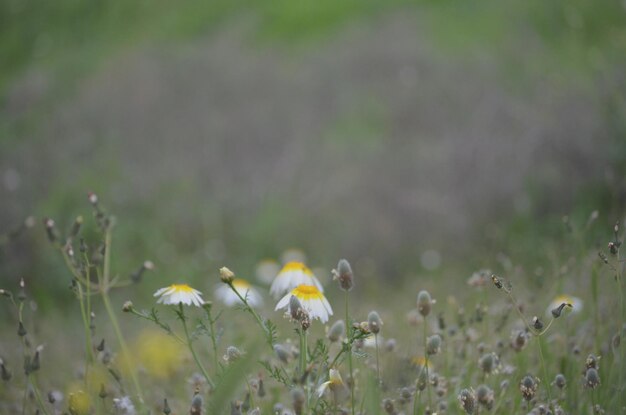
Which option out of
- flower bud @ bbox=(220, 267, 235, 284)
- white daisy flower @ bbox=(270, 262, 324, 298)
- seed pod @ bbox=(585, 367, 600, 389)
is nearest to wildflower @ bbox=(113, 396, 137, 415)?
flower bud @ bbox=(220, 267, 235, 284)

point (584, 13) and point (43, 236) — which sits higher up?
point (584, 13)

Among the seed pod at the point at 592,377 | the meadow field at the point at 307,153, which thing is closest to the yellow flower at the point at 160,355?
the meadow field at the point at 307,153

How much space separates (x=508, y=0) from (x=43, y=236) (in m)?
5.47

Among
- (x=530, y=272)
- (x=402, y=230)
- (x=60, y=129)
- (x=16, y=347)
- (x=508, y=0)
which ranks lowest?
(x=16, y=347)

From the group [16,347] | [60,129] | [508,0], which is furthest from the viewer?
[508,0]

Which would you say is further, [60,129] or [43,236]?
[60,129]

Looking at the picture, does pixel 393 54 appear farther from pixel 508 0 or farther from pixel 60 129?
pixel 60 129

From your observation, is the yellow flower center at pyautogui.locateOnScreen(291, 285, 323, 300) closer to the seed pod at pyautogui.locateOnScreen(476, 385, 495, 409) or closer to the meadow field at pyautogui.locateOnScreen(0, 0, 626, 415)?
the seed pod at pyautogui.locateOnScreen(476, 385, 495, 409)

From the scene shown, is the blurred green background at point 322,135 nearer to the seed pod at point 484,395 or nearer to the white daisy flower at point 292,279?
the white daisy flower at point 292,279

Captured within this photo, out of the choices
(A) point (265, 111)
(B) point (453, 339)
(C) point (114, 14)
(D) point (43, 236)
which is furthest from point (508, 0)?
(B) point (453, 339)

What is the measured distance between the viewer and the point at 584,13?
24.5 feet

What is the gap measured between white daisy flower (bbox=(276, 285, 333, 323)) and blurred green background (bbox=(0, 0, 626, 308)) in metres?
2.88

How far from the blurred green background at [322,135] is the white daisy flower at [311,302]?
2877mm

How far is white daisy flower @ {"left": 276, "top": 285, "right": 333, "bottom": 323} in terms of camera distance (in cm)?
181
